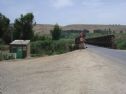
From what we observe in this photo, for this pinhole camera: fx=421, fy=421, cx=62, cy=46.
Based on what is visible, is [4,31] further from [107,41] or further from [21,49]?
[107,41]

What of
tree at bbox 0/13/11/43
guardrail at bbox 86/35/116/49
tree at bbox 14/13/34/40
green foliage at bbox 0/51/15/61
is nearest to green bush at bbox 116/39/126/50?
guardrail at bbox 86/35/116/49

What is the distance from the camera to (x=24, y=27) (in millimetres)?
102000

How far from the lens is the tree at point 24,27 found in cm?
10094

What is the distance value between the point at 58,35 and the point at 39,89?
97068 millimetres

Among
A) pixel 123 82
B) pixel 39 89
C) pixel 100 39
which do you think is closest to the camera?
pixel 123 82

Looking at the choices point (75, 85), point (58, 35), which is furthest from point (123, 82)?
→ point (58, 35)

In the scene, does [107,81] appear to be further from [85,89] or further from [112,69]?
[112,69]

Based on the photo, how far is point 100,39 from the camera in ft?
200

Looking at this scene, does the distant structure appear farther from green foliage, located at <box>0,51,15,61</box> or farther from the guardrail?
the guardrail

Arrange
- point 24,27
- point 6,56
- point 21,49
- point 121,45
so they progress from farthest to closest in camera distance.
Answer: point 24,27 < point 21,49 < point 121,45 < point 6,56

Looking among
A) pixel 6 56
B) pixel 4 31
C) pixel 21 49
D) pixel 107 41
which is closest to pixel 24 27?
pixel 4 31

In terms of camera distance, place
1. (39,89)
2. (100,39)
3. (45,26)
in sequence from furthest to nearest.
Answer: (45,26) → (100,39) → (39,89)

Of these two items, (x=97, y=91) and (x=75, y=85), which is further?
(x=75, y=85)

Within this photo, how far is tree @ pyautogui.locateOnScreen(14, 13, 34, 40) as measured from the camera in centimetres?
10094
